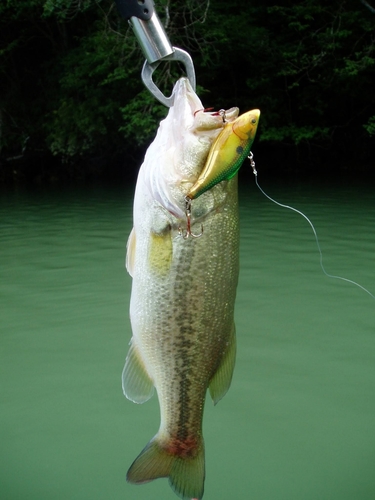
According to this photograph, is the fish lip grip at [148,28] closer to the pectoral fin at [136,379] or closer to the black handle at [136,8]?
the black handle at [136,8]

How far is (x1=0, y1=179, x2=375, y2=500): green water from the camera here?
11.0ft

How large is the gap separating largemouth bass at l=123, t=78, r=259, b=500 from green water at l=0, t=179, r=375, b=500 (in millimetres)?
1324

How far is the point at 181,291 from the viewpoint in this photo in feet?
6.46

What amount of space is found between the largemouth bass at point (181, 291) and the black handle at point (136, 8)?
236 millimetres

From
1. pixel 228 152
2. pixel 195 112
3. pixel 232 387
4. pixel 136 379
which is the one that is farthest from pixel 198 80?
pixel 228 152

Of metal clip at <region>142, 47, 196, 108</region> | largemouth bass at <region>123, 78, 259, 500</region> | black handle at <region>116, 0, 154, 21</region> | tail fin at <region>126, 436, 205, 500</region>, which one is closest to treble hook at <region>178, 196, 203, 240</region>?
largemouth bass at <region>123, 78, 259, 500</region>

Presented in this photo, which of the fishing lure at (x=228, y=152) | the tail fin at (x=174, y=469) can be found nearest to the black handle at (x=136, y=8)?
the fishing lure at (x=228, y=152)

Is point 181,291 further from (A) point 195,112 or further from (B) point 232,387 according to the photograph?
(B) point 232,387

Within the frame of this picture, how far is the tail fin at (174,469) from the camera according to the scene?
6.55ft

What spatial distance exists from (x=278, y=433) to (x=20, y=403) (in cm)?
172

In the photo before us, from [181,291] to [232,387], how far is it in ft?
7.97

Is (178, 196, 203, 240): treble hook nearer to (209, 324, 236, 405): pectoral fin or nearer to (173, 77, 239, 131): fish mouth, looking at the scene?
(173, 77, 239, 131): fish mouth

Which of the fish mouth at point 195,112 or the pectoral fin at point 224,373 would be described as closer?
the fish mouth at point 195,112

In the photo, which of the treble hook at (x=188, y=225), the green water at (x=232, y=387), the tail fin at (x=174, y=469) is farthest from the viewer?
the green water at (x=232, y=387)
